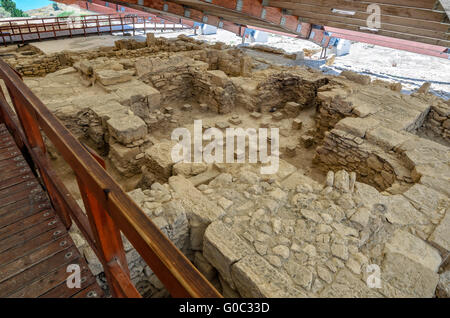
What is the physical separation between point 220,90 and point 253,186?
497cm

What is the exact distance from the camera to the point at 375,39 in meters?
12.0

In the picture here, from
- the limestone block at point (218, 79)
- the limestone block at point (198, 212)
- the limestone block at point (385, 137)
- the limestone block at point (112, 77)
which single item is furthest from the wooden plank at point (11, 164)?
the limestone block at point (218, 79)

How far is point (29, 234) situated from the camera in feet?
5.51

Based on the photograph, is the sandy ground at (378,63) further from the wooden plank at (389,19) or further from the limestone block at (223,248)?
the limestone block at (223,248)

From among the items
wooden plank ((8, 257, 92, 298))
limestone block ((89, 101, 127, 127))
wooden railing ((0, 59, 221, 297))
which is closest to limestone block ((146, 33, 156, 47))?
limestone block ((89, 101, 127, 127))

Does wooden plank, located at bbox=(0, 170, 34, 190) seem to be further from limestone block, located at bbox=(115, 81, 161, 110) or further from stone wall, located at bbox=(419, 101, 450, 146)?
stone wall, located at bbox=(419, 101, 450, 146)

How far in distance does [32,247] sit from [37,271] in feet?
0.61

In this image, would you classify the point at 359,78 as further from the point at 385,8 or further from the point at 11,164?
the point at 11,164

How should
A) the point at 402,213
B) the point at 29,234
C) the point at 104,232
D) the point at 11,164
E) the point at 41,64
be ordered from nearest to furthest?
the point at 104,232 → the point at 29,234 → the point at 11,164 → the point at 402,213 → the point at 41,64

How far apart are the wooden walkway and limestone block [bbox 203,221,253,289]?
51.9 inches

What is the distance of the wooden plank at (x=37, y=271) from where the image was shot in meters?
1.40

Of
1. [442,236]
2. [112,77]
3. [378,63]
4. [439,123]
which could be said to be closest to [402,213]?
[442,236]
